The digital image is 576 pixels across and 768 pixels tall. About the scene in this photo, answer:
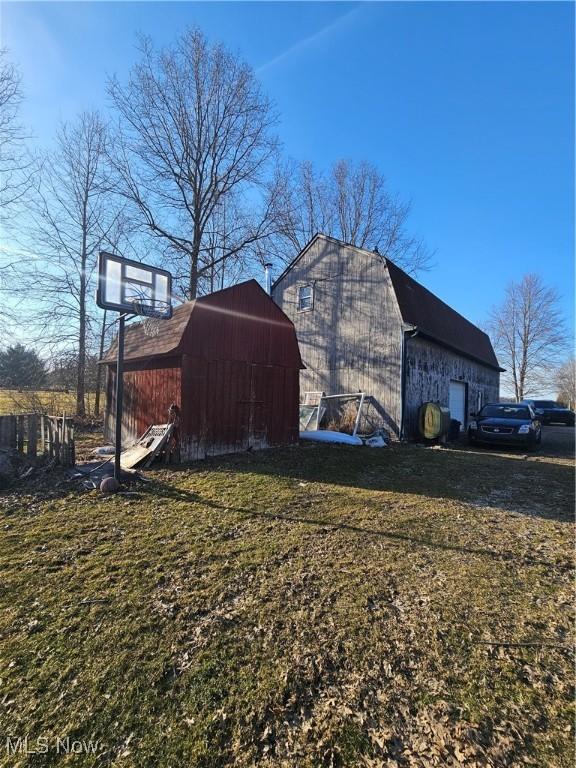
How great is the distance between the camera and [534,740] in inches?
74.5

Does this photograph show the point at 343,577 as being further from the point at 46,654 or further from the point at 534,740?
the point at 46,654

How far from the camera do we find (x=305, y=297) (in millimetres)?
16078

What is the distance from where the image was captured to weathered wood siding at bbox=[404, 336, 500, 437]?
→ 1293 cm

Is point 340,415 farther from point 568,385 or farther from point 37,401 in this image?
point 568,385

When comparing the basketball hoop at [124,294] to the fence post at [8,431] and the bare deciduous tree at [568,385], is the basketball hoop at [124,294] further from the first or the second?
the bare deciduous tree at [568,385]

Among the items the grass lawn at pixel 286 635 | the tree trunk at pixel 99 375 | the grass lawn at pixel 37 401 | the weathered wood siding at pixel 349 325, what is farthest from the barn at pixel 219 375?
the tree trunk at pixel 99 375

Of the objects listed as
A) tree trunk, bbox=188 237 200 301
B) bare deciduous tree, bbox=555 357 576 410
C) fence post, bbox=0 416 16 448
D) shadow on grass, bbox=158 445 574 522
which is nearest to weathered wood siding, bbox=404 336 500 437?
shadow on grass, bbox=158 445 574 522

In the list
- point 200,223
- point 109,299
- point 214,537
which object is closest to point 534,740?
point 214,537

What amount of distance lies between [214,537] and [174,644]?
1834 mm

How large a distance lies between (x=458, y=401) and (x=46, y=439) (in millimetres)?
16316

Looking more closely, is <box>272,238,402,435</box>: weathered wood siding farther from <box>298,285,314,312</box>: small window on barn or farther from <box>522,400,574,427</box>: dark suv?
<box>522,400,574,427</box>: dark suv

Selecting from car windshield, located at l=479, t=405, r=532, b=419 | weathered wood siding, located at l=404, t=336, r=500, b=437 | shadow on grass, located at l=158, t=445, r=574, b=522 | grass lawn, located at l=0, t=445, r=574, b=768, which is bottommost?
grass lawn, located at l=0, t=445, r=574, b=768

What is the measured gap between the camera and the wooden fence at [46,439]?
23.2 ft

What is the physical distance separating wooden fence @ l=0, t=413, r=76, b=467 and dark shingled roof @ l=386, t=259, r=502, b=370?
10476 mm
